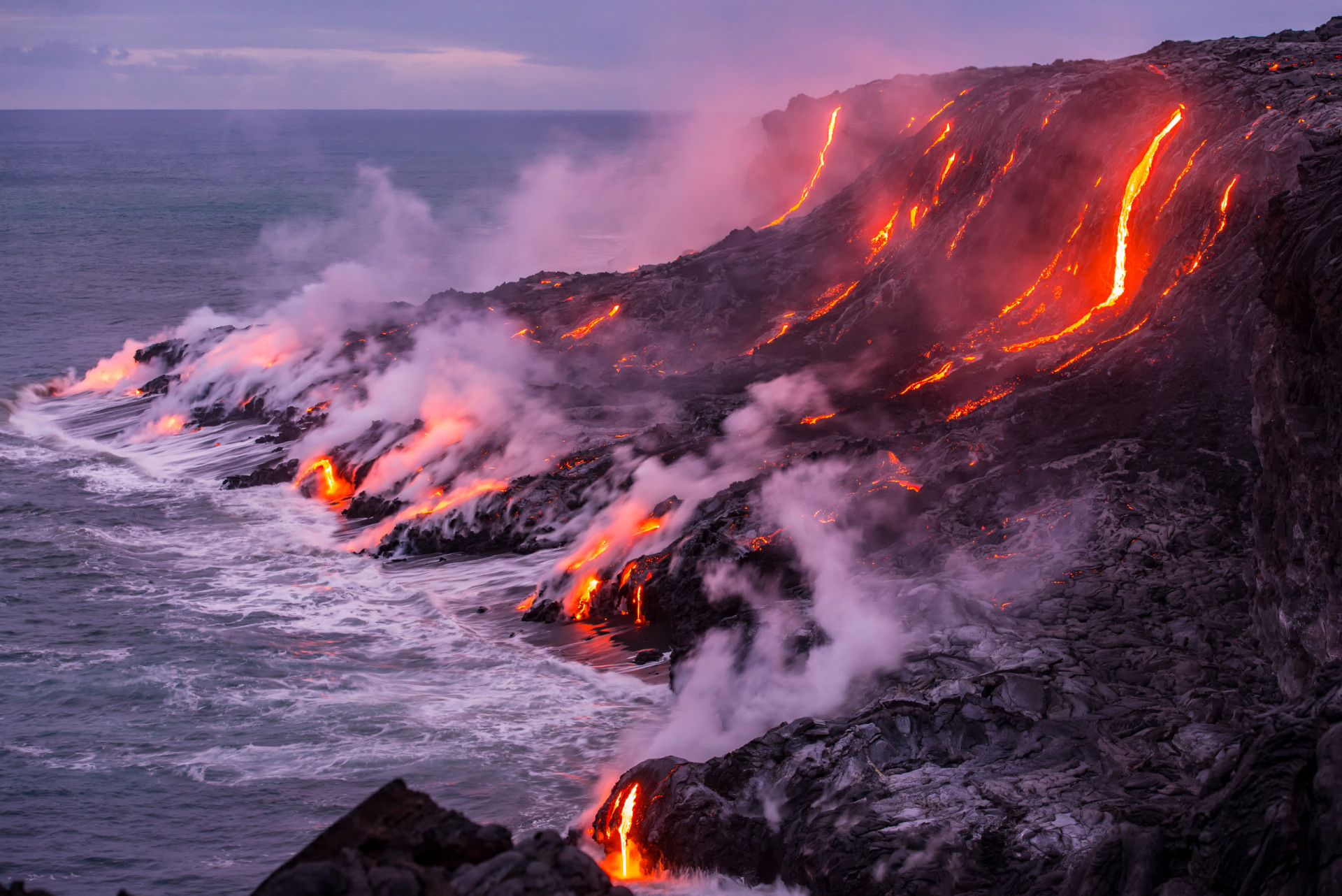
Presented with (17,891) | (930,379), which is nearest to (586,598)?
(930,379)

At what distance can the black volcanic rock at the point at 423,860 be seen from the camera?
208 inches

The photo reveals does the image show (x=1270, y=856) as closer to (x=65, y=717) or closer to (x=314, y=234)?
(x=65, y=717)

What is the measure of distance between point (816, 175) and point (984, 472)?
956 inches

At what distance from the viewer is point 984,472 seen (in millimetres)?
17359

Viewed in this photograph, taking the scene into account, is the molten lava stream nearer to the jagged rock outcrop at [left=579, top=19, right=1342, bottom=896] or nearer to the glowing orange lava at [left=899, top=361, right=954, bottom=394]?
the jagged rock outcrop at [left=579, top=19, right=1342, bottom=896]

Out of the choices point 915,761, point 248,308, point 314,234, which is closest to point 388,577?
point 915,761

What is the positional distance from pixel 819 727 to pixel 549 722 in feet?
16.1

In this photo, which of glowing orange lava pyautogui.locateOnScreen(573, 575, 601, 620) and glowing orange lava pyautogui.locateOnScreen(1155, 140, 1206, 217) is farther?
glowing orange lava pyautogui.locateOnScreen(1155, 140, 1206, 217)

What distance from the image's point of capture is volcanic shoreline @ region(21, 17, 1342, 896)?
10.0m

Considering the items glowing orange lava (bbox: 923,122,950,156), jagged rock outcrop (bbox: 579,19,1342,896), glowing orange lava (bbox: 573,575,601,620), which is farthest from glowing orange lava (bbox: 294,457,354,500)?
glowing orange lava (bbox: 923,122,950,156)

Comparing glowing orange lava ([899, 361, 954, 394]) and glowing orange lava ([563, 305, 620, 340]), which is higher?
glowing orange lava ([563, 305, 620, 340])

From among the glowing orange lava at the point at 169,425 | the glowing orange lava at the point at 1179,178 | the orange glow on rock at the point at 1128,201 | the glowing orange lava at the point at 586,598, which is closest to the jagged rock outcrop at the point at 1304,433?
the glowing orange lava at the point at 1179,178

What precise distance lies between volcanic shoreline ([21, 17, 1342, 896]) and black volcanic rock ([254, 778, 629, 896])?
14.3 feet

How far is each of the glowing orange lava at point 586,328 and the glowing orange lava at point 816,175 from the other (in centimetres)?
861
